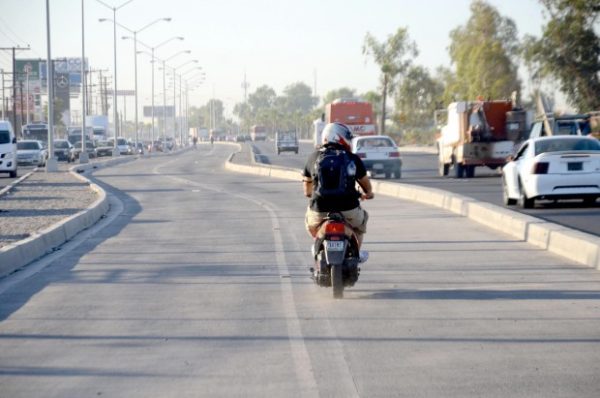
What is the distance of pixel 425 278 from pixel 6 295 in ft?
15.9

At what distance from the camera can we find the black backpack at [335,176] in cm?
1123

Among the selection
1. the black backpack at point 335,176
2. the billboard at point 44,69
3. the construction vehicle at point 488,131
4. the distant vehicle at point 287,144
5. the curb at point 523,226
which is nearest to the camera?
the black backpack at point 335,176

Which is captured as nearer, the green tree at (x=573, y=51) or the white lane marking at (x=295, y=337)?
the white lane marking at (x=295, y=337)

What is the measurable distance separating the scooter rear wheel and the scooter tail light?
1.14 feet

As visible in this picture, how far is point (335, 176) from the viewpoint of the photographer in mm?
11250

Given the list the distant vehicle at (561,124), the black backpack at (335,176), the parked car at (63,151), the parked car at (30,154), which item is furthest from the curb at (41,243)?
the parked car at (63,151)

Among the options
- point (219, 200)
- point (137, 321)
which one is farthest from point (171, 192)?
point (137, 321)

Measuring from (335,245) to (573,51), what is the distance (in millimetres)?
56736

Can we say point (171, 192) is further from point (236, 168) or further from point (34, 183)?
point (236, 168)

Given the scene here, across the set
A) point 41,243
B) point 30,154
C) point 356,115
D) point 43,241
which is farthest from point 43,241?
point 30,154

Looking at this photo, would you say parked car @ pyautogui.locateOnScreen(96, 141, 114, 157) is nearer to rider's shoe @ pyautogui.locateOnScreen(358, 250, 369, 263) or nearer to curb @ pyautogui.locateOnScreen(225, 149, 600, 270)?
curb @ pyautogui.locateOnScreen(225, 149, 600, 270)

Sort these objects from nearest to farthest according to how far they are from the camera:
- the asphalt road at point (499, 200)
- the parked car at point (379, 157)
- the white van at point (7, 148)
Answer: the asphalt road at point (499, 200) < the parked car at point (379, 157) < the white van at point (7, 148)

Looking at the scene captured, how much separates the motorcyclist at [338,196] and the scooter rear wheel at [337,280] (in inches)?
19.3

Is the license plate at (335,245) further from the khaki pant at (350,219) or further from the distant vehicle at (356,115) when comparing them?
the distant vehicle at (356,115)
